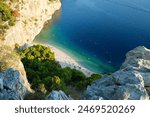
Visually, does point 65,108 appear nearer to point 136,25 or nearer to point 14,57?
point 14,57

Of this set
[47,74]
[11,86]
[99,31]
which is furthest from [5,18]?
[11,86]

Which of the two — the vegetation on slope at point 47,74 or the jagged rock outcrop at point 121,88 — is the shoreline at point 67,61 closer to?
the vegetation on slope at point 47,74

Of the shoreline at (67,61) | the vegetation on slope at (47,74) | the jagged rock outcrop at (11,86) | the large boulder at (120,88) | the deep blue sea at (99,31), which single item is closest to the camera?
the jagged rock outcrop at (11,86)

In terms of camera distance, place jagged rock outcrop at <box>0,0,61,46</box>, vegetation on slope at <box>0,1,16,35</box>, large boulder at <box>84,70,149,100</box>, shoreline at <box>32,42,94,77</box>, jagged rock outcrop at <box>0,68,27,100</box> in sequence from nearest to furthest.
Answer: jagged rock outcrop at <box>0,68,27,100</box> → large boulder at <box>84,70,149,100</box> → shoreline at <box>32,42,94,77</box> → vegetation on slope at <box>0,1,16,35</box> → jagged rock outcrop at <box>0,0,61,46</box>

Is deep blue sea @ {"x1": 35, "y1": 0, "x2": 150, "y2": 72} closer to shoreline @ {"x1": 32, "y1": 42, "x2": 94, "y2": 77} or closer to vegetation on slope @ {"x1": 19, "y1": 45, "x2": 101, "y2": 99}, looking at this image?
shoreline @ {"x1": 32, "y1": 42, "x2": 94, "y2": 77}

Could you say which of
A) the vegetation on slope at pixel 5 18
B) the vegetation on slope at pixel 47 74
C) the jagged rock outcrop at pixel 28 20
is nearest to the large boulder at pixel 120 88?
the vegetation on slope at pixel 47 74

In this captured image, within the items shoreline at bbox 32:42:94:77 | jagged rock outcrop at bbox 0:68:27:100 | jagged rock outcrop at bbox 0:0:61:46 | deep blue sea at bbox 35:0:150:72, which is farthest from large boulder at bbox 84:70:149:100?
jagged rock outcrop at bbox 0:0:61:46

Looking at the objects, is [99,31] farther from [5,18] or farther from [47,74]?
[47,74]
